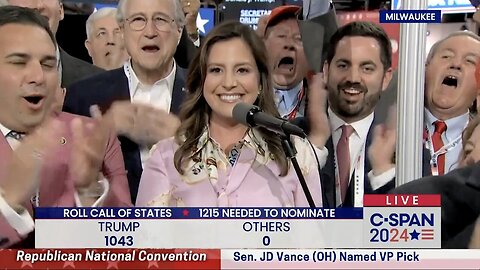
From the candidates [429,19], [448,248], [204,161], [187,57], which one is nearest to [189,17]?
[187,57]

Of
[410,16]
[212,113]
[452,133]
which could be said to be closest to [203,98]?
[212,113]

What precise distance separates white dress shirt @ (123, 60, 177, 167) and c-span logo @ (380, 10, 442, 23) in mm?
716

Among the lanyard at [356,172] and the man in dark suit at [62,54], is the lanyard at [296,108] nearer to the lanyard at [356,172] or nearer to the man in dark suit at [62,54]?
the lanyard at [356,172]

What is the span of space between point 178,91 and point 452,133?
3.05ft

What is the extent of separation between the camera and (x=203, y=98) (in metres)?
2.41

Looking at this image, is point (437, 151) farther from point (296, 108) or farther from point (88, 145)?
point (88, 145)

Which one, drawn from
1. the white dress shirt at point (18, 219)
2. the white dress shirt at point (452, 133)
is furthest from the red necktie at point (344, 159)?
the white dress shirt at point (18, 219)

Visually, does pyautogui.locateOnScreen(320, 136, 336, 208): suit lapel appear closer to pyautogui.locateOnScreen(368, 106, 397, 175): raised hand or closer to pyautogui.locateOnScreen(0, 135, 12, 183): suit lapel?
pyautogui.locateOnScreen(368, 106, 397, 175): raised hand

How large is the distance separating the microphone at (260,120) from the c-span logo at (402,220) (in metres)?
0.38

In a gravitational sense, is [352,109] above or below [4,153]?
above

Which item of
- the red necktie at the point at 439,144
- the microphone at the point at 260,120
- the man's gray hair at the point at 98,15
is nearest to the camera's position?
the microphone at the point at 260,120

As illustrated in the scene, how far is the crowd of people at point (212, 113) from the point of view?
236cm

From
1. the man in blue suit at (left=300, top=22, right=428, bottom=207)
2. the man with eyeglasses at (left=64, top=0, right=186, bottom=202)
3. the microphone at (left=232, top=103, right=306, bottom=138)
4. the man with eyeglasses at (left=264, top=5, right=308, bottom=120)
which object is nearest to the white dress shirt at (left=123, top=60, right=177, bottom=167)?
the man with eyeglasses at (left=64, top=0, right=186, bottom=202)

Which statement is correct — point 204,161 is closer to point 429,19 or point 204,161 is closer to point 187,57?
point 187,57
